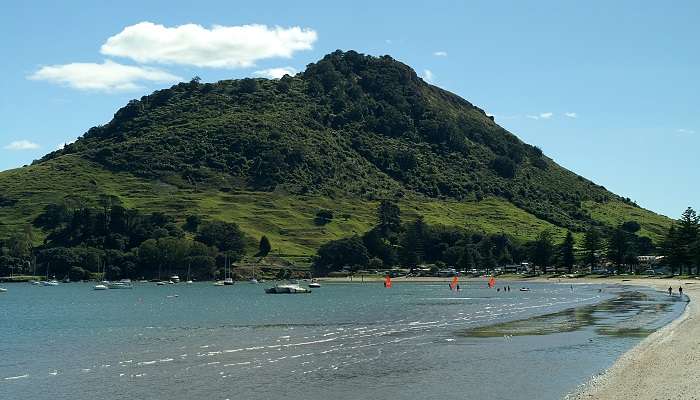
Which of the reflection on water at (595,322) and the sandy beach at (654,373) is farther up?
the sandy beach at (654,373)

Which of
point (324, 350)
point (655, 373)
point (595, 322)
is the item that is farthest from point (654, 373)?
point (595, 322)

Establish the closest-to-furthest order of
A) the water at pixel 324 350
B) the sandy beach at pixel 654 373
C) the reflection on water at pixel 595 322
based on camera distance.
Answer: the sandy beach at pixel 654 373, the water at pixel 324 350, the reflection on water at pixel 595 322

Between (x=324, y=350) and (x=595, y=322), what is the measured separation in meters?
41.7

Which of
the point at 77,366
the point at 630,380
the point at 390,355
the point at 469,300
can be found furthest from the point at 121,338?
the point at 469,300

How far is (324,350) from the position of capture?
76688 millimetres

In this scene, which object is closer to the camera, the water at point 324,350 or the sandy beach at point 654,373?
the sandy beach at point 654,373

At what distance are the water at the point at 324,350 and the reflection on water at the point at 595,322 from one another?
0.23m

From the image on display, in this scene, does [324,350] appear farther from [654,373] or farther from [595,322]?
[595,322]

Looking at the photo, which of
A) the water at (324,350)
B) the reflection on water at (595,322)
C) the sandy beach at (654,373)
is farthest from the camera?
the reflection on water at (595,322)

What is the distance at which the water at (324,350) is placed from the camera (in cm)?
5600

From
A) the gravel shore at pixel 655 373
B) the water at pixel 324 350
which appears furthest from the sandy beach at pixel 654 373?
the water at pixel 324 350

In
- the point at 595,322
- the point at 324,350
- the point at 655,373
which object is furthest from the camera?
the point at 595,322

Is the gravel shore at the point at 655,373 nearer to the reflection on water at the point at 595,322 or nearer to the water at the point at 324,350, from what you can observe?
the water at the point at 324,350

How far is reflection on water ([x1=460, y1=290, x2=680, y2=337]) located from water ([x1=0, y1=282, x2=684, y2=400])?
23 centimetres
